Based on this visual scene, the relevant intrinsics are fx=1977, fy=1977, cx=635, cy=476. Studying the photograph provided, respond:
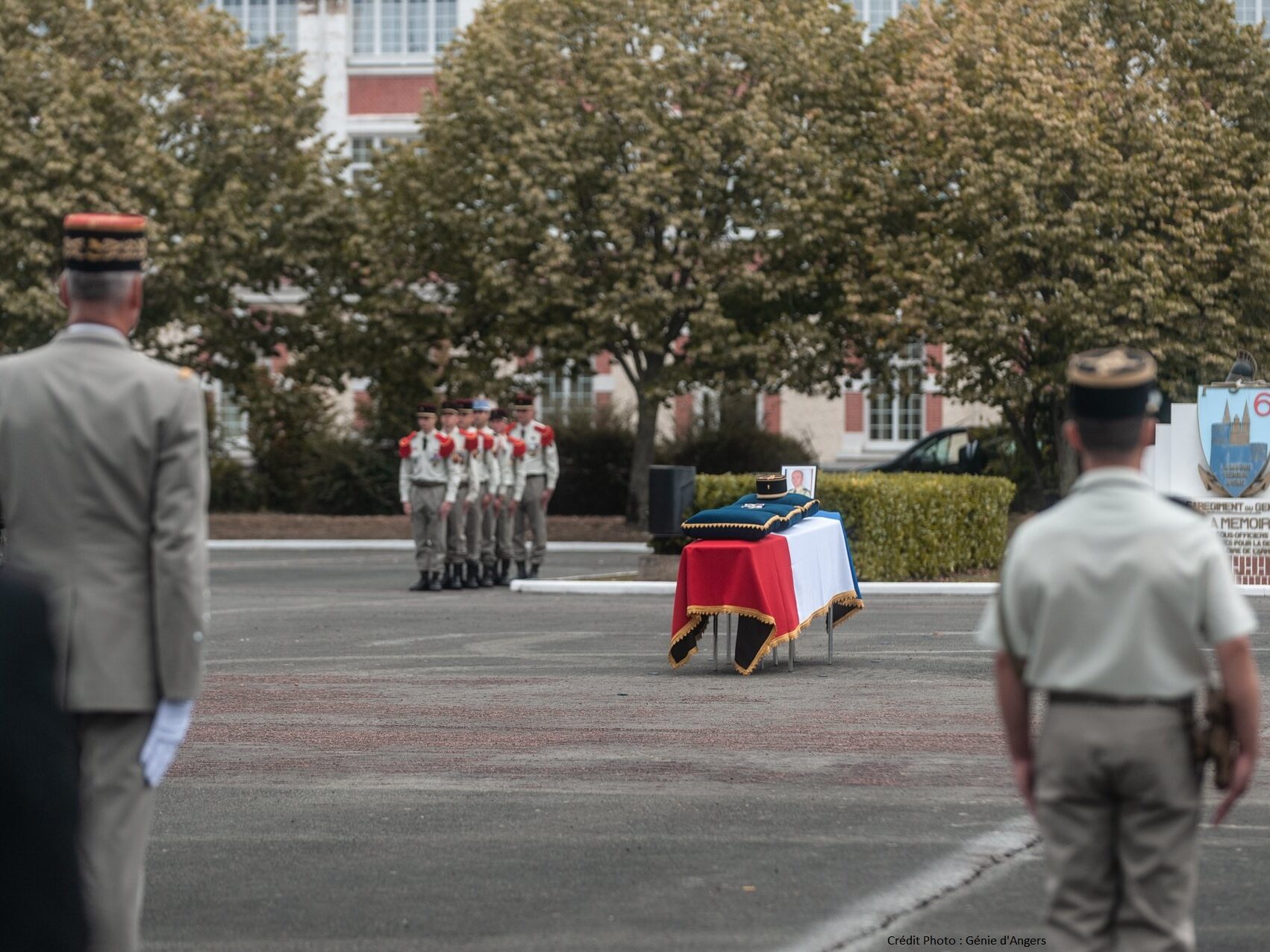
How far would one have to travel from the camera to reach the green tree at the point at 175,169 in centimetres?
3603

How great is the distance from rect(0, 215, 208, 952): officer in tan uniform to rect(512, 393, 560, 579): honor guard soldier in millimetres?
19092

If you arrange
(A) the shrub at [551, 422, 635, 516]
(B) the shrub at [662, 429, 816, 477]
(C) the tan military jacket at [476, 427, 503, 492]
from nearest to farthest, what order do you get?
(C) the tan military jacket at [476, 427, 503, 492] < (B) the shrub at [662, 429, 816, 477] < (A) the shrub at [551, 422, 635, 516]

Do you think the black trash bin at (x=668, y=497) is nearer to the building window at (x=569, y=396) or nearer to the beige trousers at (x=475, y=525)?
the beige trousers at (x=475, y=525)

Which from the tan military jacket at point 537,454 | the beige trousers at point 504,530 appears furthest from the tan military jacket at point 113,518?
the tan military jacket at point 537,454

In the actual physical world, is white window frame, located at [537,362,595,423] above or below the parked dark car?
above

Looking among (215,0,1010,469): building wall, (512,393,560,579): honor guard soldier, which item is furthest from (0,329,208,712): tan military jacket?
(215,0,1010,469): building wall

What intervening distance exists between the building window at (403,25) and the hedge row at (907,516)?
31124mm

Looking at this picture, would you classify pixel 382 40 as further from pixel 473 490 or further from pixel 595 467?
pixel 473 490

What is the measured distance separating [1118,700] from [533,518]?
66.1 feet

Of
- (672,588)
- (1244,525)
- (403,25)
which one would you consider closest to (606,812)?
(672,588)

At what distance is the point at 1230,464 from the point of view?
21.0 m

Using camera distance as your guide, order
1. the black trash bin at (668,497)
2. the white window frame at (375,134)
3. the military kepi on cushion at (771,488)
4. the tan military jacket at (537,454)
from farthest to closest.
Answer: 1. the white window frame at (375,134)
2. the tan military jacket at (537,454)
3. the black trash bin at (668,497)
4. the military kepi on cushion at (771,488)

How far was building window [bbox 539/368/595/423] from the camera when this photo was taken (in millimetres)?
39247

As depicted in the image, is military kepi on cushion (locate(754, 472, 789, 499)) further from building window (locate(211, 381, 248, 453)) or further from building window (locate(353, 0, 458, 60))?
building window (locate(353, 0, 458, 60))
